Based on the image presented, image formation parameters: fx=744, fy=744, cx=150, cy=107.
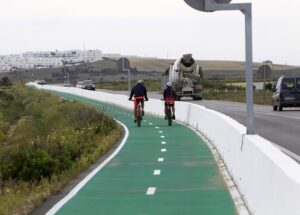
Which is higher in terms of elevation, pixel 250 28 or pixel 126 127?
pixel 250 28

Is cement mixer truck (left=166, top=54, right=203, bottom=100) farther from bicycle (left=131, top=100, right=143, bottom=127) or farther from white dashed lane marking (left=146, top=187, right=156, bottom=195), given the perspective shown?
white dashed lane marking (left=146, top=187, right=156, bottom=195)

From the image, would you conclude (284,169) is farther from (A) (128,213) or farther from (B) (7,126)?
(B) (7,126)

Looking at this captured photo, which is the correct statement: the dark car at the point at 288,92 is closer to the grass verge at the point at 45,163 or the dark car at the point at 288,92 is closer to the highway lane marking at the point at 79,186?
the grass verge at the point at 45,163

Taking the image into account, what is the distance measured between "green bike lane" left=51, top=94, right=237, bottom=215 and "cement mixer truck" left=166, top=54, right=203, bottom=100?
35074mm

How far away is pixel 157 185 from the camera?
13.1 meters

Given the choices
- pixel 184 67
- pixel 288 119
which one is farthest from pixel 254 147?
pixel 184 67

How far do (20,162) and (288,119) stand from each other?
16.8 m

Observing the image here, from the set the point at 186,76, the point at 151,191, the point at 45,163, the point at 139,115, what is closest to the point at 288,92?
the point at 139,115

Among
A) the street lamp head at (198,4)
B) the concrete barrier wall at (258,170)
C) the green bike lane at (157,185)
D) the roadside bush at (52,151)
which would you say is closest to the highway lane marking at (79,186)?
the green bike lane at (157,185)

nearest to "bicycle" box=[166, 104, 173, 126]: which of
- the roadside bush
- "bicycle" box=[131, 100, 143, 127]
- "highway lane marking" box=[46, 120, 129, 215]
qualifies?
"bicycle" box=[131, 100, 143, 127]

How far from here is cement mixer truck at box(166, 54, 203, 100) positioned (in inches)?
2218

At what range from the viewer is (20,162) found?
1658 cm

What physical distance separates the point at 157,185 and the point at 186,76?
44905 millimetres

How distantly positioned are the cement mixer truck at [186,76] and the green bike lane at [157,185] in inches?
1381
